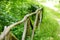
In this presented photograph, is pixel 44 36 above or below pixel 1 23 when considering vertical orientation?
below

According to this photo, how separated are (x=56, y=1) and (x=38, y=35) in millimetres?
16369

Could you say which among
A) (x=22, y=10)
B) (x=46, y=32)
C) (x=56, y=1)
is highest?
(x=22, y=10)

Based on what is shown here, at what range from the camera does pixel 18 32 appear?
256 inches

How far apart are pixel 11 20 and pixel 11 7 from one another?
66.8 inches

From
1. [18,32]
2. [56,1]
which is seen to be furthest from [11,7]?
[56,1]

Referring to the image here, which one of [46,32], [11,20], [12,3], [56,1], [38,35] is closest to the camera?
[11,20]

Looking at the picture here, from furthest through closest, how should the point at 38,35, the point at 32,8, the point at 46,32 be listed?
the point at 32,8, the point at 46,32, the point at 38,35

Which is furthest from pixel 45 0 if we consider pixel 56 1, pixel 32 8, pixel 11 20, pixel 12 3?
pixel 11 20

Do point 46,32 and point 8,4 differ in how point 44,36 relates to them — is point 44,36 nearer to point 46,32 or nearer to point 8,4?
point 46,32

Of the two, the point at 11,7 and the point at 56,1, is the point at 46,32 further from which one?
the point at 56,1

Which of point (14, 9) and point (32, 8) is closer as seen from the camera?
point (14, 9)

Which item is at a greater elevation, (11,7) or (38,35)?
(11,7)

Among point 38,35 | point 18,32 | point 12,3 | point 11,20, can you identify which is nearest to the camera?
point 18,32

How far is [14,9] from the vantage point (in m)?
8.75
